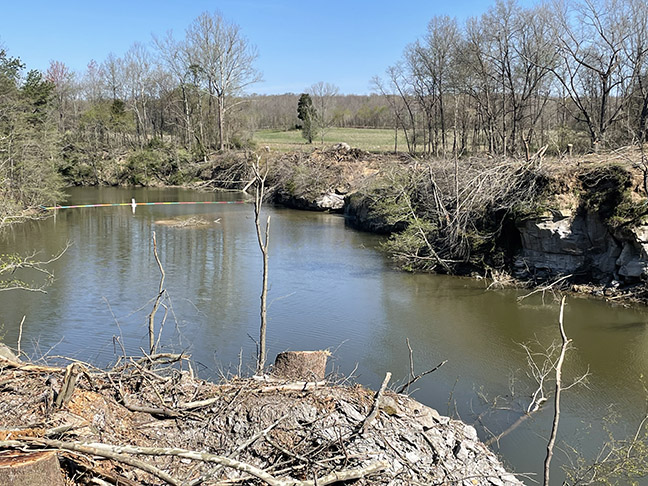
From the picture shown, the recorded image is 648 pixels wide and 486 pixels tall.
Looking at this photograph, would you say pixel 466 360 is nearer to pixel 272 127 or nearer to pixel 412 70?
pixel 412 70

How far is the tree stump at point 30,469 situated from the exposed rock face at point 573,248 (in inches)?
573

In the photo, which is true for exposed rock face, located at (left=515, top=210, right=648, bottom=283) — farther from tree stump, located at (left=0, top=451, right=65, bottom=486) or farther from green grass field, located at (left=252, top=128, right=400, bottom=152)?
green grass field, located at (left=252, top=128, right=400, bottom=152)

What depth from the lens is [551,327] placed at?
1312cm

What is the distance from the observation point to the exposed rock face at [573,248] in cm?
1552

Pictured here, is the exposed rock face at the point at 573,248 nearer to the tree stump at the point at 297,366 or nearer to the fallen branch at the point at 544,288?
the fallen branch at the point at 544,288

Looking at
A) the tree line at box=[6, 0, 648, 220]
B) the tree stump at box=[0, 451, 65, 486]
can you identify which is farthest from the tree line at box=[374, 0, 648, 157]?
the tree stump at box=[0, 451, 65, 486]

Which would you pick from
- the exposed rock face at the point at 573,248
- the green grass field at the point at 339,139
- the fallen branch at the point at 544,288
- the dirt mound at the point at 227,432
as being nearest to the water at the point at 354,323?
the fallen branch at the point at 544,288

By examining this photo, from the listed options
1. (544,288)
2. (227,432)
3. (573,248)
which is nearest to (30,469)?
(227,432)

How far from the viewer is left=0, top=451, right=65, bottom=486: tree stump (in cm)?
360

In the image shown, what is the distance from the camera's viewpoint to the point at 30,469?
367 cm

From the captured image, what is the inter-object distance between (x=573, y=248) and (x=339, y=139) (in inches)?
1523

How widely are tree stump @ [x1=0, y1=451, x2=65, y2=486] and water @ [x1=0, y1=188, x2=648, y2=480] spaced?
10.9ft

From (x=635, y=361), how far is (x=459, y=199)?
26.1ft

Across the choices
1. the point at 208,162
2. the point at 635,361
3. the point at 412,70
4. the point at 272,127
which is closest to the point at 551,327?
→ the point at 635,361
